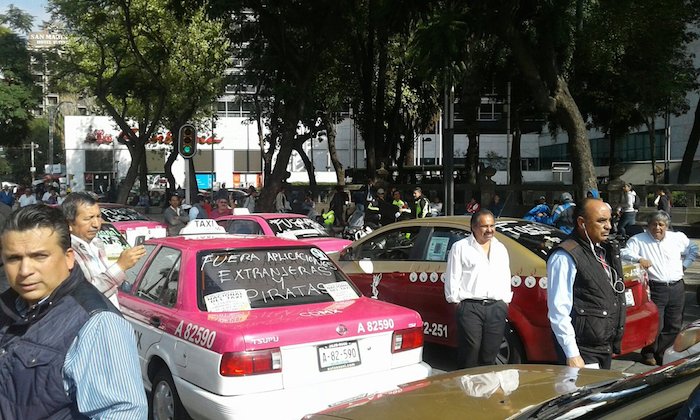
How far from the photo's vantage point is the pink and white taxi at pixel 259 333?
14.3 ft

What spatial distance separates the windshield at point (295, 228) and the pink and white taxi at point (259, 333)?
509 centimetres

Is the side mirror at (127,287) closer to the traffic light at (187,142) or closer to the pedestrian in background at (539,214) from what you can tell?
the traffic light at (187,142)

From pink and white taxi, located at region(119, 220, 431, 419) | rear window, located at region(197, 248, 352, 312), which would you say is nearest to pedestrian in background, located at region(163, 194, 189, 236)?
pink and white taxi, located at region(119, 220, 431, 419)

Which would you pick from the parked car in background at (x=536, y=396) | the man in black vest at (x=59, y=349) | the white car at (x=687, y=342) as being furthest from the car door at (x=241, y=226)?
the man in black vest at (x=59, y=349)

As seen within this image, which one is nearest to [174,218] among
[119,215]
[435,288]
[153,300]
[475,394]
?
[119,215]

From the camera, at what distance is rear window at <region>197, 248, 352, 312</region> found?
4.93 meters

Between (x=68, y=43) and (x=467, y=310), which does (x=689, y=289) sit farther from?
(x=68, y=43)

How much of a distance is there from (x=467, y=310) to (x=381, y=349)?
0.86 meters

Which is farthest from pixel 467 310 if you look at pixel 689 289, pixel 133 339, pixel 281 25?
pixel 281 25

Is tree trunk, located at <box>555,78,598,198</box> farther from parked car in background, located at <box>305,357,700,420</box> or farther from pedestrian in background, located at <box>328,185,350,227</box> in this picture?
parked car in background, located at <box>305,357,700,420</box>

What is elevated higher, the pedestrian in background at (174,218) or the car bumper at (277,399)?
the pedestrian in background at (174,218)

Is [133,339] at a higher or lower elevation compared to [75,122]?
lower

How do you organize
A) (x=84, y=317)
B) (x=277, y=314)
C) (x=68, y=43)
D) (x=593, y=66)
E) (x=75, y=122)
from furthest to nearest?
(x=75, y=122), (x=68, y=43), (x=593, y=66), (x=277, y=314), (x=84, y=317)

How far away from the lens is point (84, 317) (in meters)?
2.29
